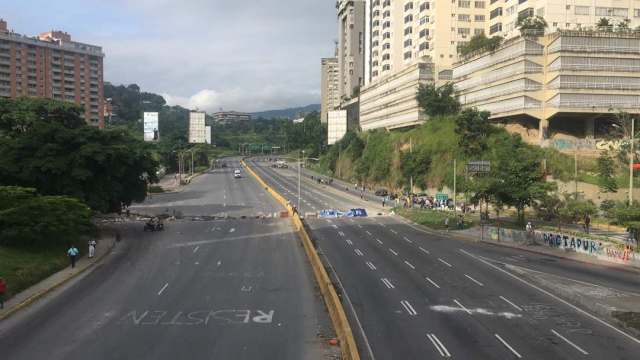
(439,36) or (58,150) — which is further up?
(439,36)

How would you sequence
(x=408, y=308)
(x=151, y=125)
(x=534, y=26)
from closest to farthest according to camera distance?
(x=408, y=308), (x=534, y=26), (x=151, y=125)

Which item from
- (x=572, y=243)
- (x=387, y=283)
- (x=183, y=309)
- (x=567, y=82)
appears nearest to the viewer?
(x=183, y=309)

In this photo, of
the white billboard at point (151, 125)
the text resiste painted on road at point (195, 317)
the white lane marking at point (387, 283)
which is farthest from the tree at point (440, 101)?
the text resiste painted on road at point (195, 317)

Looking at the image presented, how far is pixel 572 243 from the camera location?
4516 centimetres

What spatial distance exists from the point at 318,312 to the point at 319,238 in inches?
1093

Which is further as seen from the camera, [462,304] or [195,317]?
[462,304]

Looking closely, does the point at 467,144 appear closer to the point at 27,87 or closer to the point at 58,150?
the point at 58,150

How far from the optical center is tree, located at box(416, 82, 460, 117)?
10494 cm

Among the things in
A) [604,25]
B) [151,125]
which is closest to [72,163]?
[151,125]

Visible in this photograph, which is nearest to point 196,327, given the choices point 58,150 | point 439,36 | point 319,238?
point 319,238

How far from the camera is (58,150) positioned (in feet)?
174

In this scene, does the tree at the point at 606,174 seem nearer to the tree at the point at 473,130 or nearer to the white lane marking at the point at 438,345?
the tree at the point at 473,130

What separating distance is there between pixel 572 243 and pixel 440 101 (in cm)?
6320

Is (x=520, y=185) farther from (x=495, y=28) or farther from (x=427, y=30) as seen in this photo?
(x=427, y=30)
